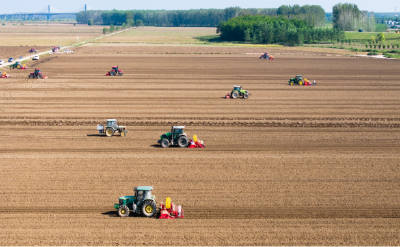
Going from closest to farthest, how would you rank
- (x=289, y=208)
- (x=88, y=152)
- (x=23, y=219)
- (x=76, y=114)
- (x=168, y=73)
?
1. (x=23, y=219)
2. (x=289, y=208)
3. (x=88, y=152)
4. (x=76, y=114)
5. (x=168, y=73)

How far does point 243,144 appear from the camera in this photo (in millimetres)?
29734

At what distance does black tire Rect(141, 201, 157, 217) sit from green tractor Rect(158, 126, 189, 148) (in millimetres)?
9850

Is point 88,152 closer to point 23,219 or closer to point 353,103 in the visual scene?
point 23,219

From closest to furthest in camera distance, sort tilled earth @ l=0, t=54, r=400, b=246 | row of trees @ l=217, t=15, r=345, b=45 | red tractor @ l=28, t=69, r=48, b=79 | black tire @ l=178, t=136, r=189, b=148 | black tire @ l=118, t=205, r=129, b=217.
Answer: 1. tilled earth @ l=0, t=54, r=400, b=246
2. black tire @ l=118, t=205, r=129, b=217
3. black tire @ l=178, t=136, r=189, b=148
4. red tractor @ l=28, t=69, r=48, b=79
5. row of trees @ l=217, t=15, r=345, b=45

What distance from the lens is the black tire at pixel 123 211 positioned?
19.0 metres

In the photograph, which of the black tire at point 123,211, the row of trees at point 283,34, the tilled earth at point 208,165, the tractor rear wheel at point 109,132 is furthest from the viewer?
the row of trees at point 283,34

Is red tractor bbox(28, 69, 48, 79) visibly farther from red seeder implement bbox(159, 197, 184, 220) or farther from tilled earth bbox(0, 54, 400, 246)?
red seeder implement bbox(159, 197, 184, 220)

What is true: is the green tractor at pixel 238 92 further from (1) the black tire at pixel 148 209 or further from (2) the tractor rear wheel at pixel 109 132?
(1) the black tire at pixel 148 209

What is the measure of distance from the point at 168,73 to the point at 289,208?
1824 inches

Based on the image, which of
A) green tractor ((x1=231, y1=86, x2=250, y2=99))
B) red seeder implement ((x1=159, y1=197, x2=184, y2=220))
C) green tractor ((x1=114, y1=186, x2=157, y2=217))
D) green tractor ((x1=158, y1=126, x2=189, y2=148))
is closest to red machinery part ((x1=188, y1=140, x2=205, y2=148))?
green tractor ((x1=158, y1=126, x2=189, y2=148))

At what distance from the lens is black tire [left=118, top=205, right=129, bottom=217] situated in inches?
747

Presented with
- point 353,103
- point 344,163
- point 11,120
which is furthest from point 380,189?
point 11,120

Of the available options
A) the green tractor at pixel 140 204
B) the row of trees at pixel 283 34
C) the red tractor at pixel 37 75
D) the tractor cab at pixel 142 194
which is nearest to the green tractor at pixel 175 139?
the green tractor at pixel 140 204

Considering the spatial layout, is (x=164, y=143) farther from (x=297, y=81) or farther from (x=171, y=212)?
(x=297, y=81)
